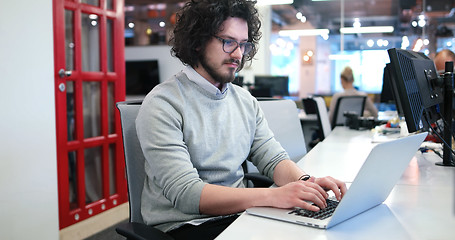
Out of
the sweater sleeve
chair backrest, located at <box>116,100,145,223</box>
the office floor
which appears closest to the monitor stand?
the sweater sleeve

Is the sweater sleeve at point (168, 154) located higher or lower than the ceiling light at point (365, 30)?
lower

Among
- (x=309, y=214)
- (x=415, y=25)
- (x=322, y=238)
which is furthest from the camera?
(x=415, y=25)

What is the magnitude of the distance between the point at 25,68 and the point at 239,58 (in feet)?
4.60

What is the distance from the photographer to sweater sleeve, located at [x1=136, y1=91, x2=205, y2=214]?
121cm

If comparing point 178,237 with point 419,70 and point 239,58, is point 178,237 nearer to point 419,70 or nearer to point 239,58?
point 239,58

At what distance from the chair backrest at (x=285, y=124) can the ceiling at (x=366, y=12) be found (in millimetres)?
5510

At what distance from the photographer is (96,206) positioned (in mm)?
3107

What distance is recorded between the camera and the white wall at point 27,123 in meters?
2.22

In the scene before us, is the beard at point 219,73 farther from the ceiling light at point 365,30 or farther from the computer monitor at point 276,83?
the ceiling light at point 365,30

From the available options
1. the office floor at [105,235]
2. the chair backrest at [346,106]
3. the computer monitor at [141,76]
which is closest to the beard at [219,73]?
the office floor at [105,235]

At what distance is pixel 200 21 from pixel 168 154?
1.63 feet

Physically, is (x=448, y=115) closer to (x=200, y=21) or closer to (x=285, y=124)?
(x=285, y=124)

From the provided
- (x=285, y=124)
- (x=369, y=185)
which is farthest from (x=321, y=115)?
(x=369, y=185)

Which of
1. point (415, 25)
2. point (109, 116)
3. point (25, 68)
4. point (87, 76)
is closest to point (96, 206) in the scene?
point (109, 116)
